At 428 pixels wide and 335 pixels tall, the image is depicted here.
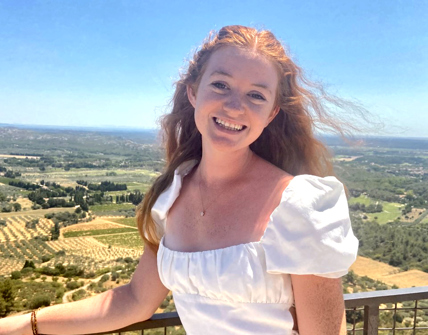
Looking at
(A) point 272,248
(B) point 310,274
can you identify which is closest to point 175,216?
(A) point 272,248

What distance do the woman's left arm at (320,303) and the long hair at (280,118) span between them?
0.52 meters

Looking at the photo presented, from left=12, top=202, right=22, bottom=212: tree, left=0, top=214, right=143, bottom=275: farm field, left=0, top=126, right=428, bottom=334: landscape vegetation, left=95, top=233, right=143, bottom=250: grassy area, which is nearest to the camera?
left=0, top=126, right=428, bottom=334: landscape vegetation

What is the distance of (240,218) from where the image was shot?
1.21 m

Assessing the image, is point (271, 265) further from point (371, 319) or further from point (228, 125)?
point (371, 319)

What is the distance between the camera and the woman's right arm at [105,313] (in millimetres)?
1410

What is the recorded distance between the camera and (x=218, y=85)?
1207 mm

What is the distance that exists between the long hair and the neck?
152 mm

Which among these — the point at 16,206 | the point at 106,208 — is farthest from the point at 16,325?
the point at 106,208

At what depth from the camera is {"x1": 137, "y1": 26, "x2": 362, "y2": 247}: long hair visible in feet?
4.11

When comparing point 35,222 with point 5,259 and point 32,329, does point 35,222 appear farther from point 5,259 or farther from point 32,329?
point 32,329

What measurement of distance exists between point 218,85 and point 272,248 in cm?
58

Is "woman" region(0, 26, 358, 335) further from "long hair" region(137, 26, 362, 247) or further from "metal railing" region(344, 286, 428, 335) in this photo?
"metal railing" region(344, 286, 428, 335)

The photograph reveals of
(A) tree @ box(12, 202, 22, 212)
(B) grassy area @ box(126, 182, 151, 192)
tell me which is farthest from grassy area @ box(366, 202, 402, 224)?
(A) tree @ box(12, 202, 22, 212)

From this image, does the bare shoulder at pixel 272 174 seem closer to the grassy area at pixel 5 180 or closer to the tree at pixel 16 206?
the tree at pixel 16 206
